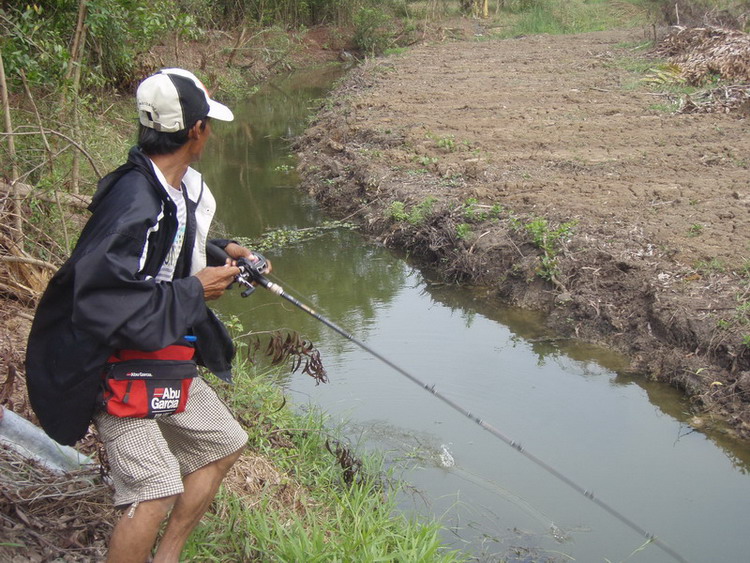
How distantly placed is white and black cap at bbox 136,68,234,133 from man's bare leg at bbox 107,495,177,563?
117 cm

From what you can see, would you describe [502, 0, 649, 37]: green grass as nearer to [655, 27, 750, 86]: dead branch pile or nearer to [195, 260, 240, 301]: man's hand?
[655, 27, 750, 86]: dead branch pile

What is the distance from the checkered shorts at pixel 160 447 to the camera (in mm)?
2436

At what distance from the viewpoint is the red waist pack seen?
2457 millimetres

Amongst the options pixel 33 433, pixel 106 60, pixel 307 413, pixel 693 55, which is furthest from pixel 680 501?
pixel 693 55

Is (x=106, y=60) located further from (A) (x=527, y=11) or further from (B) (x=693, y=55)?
(A) (x=527, y=11)

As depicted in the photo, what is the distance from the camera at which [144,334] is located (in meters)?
2.34

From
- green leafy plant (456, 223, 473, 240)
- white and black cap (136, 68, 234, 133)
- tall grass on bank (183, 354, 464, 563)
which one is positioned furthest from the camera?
green leafy plant (456, 223, 473, 240)

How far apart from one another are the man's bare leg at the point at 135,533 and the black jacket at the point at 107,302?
313mm

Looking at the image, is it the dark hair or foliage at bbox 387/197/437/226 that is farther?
foliage at bbox 387/197/437/226

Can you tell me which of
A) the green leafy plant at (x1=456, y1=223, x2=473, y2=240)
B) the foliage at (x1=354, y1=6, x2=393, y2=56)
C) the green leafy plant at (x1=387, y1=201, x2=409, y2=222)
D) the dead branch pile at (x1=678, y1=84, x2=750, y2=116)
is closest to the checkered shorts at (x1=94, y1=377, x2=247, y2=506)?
the green leafy plant at (x1=456, y1=223, x2=473, y2=240)

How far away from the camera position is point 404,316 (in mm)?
7457

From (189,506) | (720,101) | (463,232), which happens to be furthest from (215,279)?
(720,101)

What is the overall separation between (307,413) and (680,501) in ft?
7.51

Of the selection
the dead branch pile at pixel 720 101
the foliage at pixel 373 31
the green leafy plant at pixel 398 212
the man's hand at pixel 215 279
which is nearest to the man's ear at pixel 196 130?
the man's hand at pixel 215 279
